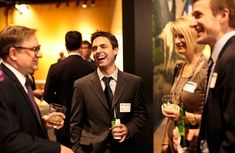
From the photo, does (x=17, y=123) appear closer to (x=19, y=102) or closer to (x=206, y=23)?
(x=19, y=102)

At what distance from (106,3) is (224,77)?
7.27 metres

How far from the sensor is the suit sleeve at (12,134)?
1977mm

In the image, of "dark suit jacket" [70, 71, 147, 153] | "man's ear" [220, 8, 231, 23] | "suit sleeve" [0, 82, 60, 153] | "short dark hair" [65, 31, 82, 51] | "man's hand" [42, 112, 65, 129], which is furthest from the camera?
"short dark hair" [65, 31, 82, 51]

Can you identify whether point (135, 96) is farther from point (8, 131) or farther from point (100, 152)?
point (8, 131)

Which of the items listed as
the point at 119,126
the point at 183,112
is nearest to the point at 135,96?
the point at 119,126

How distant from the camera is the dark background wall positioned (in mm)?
4988

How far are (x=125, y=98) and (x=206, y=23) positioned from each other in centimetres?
131

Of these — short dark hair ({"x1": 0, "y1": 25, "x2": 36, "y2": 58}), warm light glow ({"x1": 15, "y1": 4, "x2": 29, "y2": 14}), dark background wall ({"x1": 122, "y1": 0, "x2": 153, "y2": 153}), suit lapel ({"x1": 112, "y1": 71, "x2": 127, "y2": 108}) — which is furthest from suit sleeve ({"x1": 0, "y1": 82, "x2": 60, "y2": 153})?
warm light glow ({"x1": 15, "y1": 4, "x2": 29, "y2": 14})

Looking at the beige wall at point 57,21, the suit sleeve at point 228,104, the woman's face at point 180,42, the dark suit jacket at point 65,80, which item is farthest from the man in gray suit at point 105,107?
the beige wall at point 57,21

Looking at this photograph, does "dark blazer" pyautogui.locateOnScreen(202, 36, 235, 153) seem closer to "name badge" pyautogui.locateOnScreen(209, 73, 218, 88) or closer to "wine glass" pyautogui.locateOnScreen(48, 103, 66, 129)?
"name badge" pyautogui.locateOnScreen(209, 73, 218, 88)

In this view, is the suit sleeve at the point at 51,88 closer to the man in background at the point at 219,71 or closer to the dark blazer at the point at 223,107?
the man in background at the point at 219,71

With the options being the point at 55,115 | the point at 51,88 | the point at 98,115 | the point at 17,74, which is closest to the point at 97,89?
the point at 98,115

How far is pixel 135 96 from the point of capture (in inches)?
124

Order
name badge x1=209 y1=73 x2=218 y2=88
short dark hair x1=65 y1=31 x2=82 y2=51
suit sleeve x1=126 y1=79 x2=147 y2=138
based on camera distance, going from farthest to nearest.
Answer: short dark hair x1=65 y1=31 x2=82 y2=51 < suit sleeve x1=126 y1=79 x2=147 y2=138 < name badge x1=209 y1=73 x2=218 y2=88
